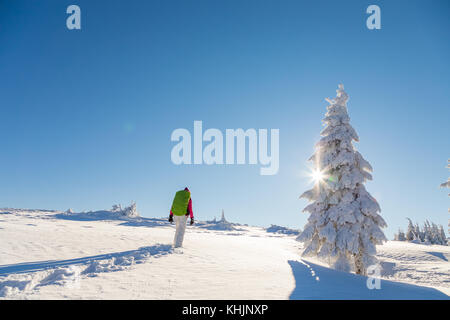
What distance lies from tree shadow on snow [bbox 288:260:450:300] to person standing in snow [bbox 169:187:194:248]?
4.65 m

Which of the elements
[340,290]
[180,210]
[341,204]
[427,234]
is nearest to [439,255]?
[341,204]

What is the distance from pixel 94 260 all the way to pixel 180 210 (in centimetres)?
360

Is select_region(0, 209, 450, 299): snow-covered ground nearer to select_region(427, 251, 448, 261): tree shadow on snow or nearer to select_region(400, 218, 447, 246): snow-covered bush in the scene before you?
select_region(427, 251, 448, 261): tree shadow on snow

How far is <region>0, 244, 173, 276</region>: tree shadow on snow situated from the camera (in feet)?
18.4

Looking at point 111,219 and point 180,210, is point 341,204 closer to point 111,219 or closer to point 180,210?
point 180,210

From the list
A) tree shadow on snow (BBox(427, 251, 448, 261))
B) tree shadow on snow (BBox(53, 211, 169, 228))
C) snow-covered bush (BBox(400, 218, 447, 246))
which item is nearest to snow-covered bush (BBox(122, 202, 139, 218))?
tree shadow on snow (BBox(53, 211, 169, 228))

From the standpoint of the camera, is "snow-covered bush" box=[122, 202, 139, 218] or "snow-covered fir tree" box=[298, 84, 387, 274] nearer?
"snow-covered fir tree" box=[298, 84, 387, 274]

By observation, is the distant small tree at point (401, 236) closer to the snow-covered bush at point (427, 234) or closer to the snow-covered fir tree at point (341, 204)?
the snow-covered bush at point (427, 234)

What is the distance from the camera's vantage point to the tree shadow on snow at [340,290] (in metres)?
5.60

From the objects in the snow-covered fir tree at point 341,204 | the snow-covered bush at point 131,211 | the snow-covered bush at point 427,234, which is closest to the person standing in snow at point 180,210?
the snow-covered fir tree at point 341,204

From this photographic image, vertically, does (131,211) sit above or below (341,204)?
below

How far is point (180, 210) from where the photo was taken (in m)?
Answer: 9.73
